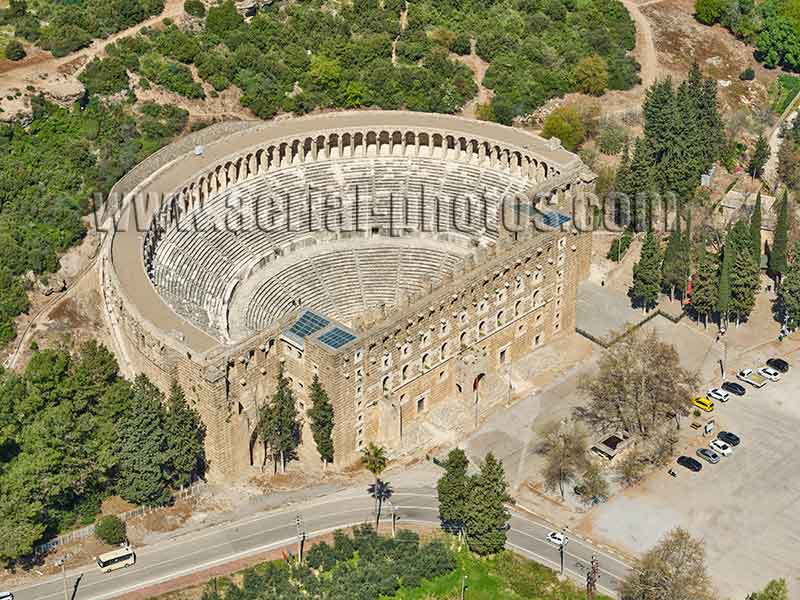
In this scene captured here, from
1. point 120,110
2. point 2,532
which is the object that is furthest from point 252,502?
point 120,110

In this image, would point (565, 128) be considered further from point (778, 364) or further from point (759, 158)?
point (778, 364)

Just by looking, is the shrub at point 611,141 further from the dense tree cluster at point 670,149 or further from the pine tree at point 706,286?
the pine tree at point 706,286

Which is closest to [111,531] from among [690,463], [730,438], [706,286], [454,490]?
[454,490]

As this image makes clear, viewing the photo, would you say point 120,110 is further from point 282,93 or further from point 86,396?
point 86,396

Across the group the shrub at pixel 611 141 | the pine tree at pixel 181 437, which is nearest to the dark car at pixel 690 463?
the pine tree at pixel 181 437

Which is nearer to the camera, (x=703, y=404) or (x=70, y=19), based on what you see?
(x=703, y=404)

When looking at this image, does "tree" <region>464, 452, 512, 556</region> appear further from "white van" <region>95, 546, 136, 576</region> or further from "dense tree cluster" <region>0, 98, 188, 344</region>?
"dense tree cluster" <region>0, 98, 188, 344</region>

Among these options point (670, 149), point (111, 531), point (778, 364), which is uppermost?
point (670, 149)
